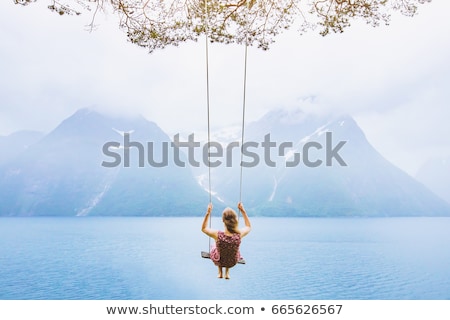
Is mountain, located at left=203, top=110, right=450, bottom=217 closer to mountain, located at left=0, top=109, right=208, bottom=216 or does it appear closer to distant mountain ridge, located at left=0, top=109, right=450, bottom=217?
distant mountain ridge, located at left=0, top=109, right=450, bottom=217

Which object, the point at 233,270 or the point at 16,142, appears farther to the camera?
the point at 16,142

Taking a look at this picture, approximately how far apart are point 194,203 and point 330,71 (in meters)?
31.0

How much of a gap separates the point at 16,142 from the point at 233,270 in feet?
248

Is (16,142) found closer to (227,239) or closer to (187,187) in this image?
(187,187)

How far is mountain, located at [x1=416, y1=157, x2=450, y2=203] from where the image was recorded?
118 metres

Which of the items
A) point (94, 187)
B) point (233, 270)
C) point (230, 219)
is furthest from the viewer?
point (94, 187)

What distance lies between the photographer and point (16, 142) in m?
89.2

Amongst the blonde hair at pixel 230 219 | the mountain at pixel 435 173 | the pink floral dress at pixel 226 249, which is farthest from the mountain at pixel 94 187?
the mountain at pixel 435 173

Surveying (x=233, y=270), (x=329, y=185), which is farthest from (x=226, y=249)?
(x=329, y=185)

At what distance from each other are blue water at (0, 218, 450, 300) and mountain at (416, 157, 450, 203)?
87.5m

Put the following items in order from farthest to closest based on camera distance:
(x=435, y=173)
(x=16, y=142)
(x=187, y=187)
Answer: (x=435, y=173)
(x=16, y=142)
(x=187, y=187)

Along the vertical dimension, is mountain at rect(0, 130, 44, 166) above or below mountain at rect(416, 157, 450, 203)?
above

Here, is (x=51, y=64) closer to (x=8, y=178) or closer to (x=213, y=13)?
(x=8, y=178)

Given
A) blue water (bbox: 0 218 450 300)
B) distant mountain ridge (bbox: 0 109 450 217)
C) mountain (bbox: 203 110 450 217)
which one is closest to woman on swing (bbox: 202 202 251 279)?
blue water (bbox: 0 218 450 300)
